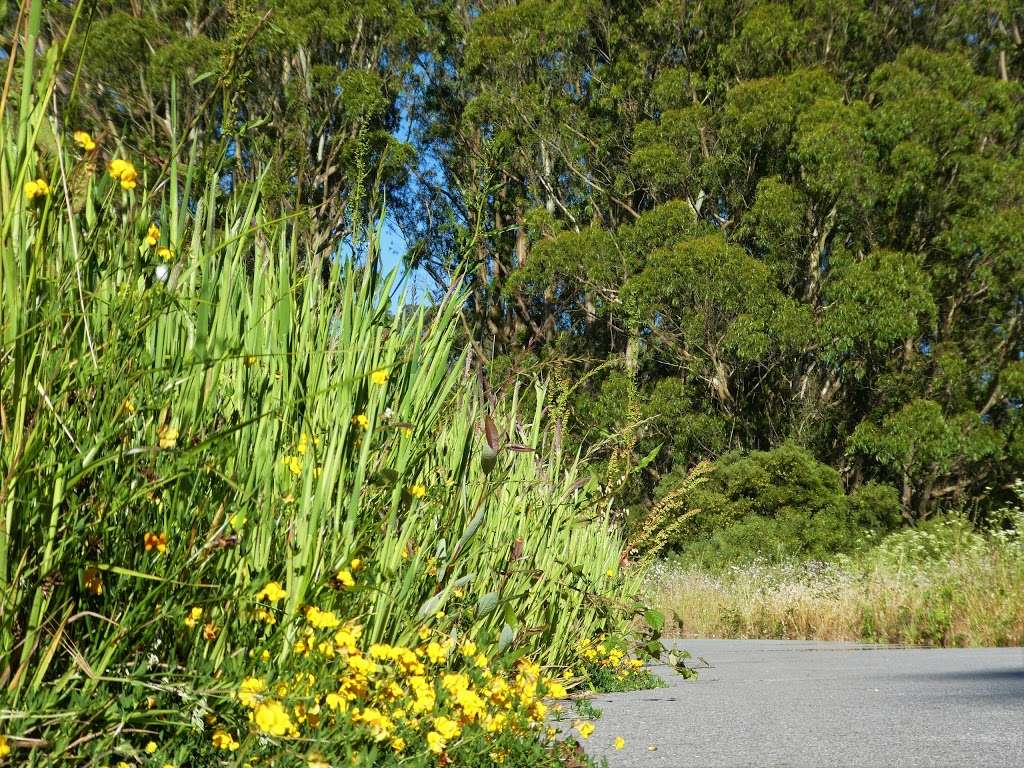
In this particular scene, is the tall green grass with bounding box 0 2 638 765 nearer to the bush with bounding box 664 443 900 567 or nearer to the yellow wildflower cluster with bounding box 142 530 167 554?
the yellow wildflower cluster with bounding box 142 530 167 554

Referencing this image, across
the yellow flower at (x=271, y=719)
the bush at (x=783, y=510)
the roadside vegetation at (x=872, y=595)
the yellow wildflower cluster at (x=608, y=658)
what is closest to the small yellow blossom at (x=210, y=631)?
the yellow flower at (x=271, y=719)

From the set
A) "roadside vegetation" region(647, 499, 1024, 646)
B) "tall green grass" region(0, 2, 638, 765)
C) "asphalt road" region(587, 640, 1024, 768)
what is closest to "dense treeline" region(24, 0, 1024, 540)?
"roadside vegetation" region(647, 499, 1024, 646)

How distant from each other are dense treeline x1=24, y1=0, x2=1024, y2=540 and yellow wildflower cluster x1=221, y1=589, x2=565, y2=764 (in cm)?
1448

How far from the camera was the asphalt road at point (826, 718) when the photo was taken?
281 cm

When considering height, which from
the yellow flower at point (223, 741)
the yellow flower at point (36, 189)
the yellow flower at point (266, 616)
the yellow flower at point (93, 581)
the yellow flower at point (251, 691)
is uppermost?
the yellow flower at point (36, 189)

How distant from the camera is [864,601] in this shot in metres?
9.98

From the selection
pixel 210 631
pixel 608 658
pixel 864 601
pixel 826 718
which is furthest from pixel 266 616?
pixel 864 601

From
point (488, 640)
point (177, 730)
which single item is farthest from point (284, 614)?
point (488, 640)

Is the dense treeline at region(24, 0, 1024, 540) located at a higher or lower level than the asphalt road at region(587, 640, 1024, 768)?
higher

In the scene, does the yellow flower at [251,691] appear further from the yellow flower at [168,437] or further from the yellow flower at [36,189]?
the yellow flower at [36,189]

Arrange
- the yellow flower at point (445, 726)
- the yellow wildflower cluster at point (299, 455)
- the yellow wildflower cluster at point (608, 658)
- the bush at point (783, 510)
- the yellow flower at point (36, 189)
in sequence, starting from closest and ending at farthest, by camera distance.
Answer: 1. the yellow flower at point (36, 189)
2. the yellow flower at point (445, 726)
3. the yellow wildflower cluster at point (299, 455)
4. the yellow wildflower cluster at point (608, 658)
5. the bush at point (783, 510)

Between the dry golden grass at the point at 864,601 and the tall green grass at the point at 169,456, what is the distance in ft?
14.9

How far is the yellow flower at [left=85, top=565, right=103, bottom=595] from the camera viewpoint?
5.84 feet

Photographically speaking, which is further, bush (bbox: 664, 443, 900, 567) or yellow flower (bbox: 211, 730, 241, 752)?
bush (bbox: 664, 443, 900, 567)
